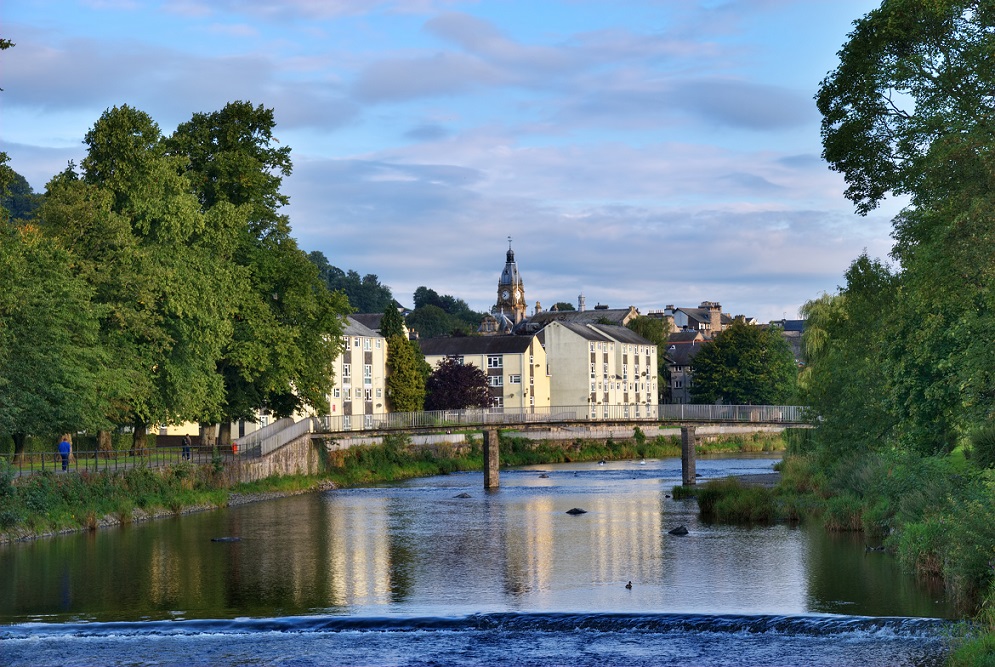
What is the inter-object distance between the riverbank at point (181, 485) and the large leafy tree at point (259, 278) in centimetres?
506

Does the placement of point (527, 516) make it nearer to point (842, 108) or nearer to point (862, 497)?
point (862, 497)

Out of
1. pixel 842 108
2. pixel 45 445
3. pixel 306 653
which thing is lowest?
pixel 306 653

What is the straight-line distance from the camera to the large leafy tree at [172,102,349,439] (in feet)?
208

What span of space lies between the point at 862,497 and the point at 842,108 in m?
17.1

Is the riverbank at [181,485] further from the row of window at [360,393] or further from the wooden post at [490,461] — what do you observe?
the row of window at [360,393]

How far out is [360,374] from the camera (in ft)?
377

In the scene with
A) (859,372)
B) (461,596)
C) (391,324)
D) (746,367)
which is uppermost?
(391,324)

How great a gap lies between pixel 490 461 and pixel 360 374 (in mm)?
41874

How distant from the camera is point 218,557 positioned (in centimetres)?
4025

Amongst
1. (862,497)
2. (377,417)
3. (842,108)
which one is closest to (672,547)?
(862,497)

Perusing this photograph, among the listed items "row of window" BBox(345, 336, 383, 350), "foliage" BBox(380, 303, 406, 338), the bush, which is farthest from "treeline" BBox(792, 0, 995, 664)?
"foliage" BBox(380, 303, 406, 338)

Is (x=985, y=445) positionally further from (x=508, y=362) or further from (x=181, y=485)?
(x=508, y=362)

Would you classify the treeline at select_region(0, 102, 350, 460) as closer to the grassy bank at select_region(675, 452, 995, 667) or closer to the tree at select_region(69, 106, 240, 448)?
the tree at select_region(69, 106, 240, 448)

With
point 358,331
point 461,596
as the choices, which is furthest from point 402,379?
point 461,596
